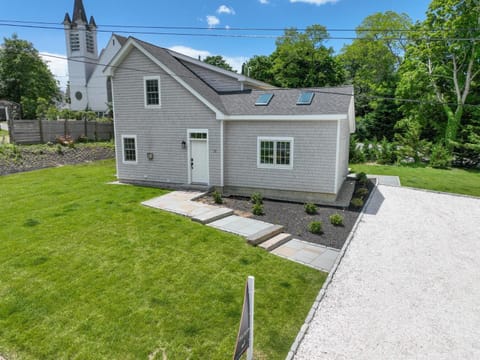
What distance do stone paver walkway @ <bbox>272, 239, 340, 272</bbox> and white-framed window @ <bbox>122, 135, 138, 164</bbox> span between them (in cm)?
895

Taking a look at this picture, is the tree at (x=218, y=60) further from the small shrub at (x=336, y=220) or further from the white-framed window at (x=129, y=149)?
the small shrub at (x=336, y=220)

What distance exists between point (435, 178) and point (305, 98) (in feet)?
32.3

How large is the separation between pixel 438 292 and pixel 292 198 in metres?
6.38

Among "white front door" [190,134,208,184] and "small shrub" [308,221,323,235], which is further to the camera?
"white front door" [190,134,208,184]

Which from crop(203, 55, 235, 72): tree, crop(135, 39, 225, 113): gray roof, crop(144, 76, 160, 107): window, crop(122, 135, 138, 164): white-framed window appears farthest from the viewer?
crop(203, 55, 235, 72): tree

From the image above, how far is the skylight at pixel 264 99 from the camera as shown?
39.7 feet

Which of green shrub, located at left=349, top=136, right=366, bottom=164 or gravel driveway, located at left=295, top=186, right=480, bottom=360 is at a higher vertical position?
green shrub, located at left=349, top=136, right=366, bottom=164

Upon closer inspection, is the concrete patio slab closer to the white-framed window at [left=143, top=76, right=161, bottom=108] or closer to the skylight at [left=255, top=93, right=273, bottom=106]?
the skylight at [left=255, top=93, right=273, bottom=106]

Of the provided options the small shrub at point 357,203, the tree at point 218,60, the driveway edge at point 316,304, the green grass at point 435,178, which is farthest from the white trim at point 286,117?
the tree at point 218,60

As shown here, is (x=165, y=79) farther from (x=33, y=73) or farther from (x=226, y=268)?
(x=33, y=73)

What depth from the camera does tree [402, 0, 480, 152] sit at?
64.7 ft

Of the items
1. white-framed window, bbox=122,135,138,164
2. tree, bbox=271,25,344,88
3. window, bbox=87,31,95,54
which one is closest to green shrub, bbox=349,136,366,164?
tree, bbox=271,25,344,88

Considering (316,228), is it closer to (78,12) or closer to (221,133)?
(221,133)

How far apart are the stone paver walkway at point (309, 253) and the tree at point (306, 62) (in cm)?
3002
